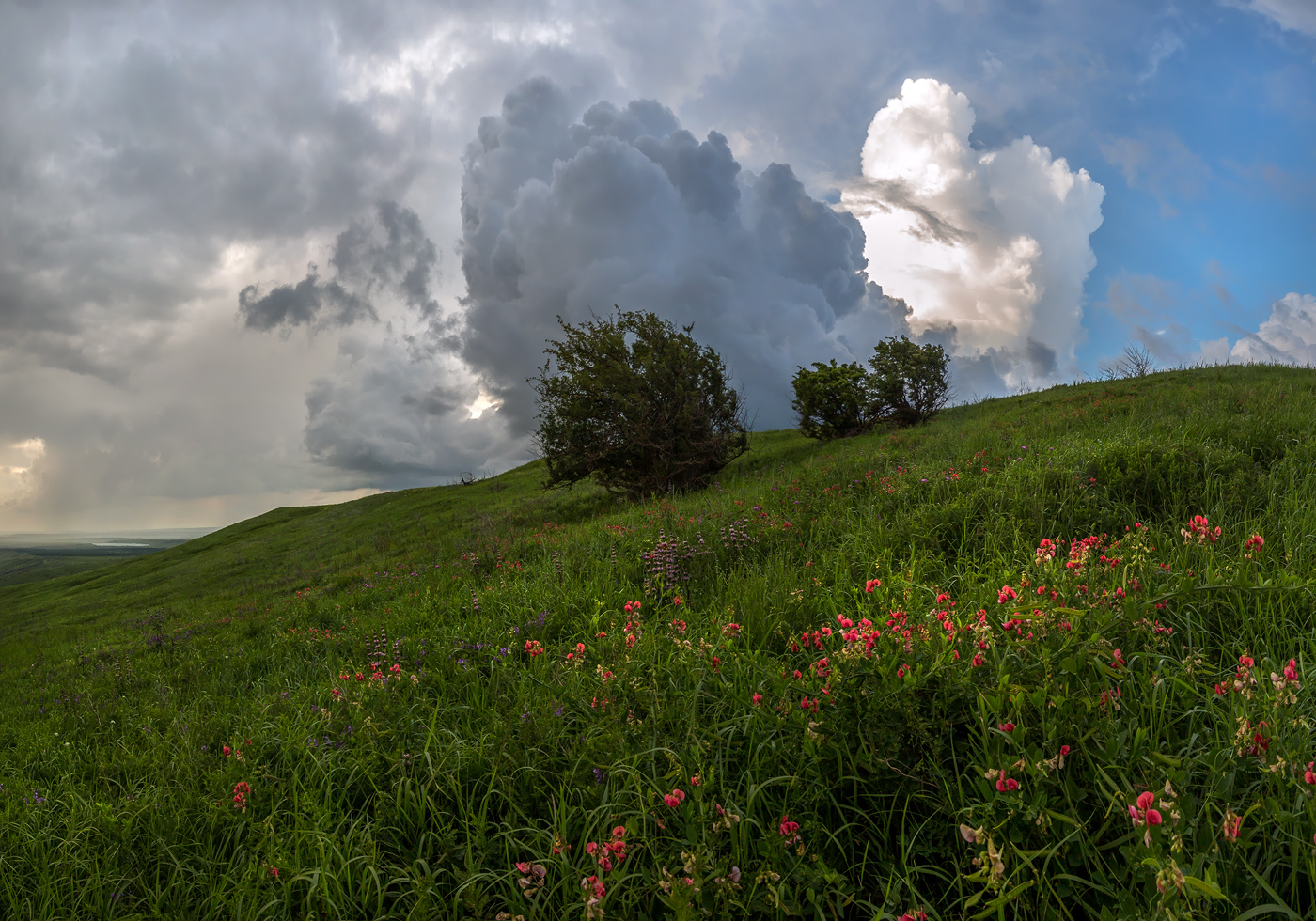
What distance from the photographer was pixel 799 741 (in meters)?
2.79

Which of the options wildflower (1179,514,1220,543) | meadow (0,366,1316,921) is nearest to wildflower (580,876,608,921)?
meadow (0,366,1316,921)

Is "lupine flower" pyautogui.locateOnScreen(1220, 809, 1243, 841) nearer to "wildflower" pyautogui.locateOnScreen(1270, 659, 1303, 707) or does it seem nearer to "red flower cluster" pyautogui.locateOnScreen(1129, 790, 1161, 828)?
"red flower cluster" pyautogui.locateOnScreen(1129, 790, 1161, 828)

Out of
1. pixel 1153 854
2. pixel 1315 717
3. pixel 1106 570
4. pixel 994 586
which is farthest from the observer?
pixel 994 586

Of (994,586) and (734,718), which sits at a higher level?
(994,586)

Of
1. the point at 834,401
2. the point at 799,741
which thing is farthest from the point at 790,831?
the point at 834,401

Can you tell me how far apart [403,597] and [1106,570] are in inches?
362

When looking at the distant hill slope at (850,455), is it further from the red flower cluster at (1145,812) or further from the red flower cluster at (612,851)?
the red flower cluster at (612,851)

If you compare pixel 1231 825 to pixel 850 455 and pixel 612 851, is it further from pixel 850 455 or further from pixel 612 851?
pixel 850 455

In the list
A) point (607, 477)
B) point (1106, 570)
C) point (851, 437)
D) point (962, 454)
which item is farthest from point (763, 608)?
point (851, 437)

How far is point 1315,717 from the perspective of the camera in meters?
2.54

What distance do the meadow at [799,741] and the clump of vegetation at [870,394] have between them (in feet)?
54.3

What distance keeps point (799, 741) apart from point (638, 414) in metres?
16.0

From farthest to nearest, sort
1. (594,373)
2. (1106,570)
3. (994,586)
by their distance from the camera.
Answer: (594,373), (994,586), (1106,570)

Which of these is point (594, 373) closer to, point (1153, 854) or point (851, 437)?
point (851, 437)
